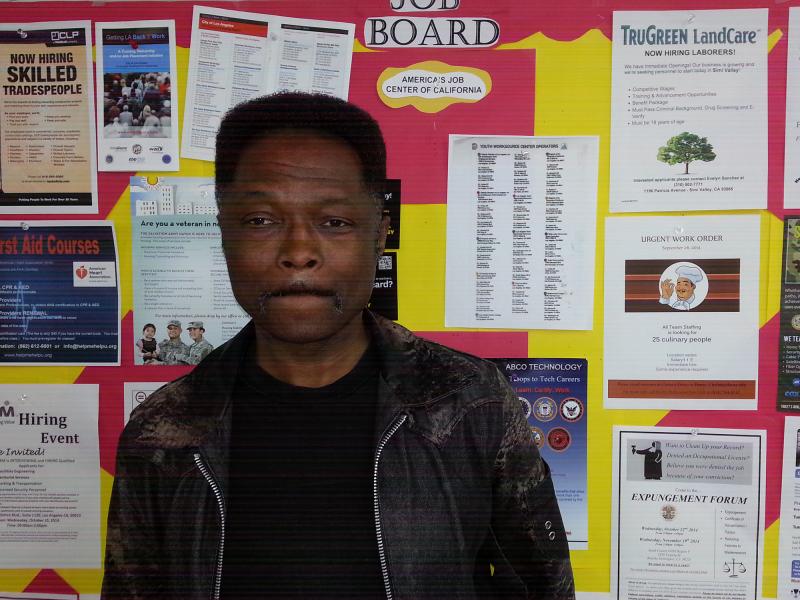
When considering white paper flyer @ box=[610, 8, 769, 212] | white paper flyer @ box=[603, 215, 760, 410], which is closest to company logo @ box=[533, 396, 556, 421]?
white paper flyer @ box=[603, 215, 760, 410]

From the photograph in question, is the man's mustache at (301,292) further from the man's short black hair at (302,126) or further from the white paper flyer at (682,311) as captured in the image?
the white paper flyer at (682,311)

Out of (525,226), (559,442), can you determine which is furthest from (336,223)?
(559,442)

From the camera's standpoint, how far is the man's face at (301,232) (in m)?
1.02

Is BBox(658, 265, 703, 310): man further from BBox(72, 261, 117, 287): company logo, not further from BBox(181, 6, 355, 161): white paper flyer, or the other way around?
BBox(72, 261, 117, 287): company logo

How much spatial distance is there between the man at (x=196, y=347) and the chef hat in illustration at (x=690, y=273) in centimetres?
92

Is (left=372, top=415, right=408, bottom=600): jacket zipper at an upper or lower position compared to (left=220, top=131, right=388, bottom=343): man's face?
lower

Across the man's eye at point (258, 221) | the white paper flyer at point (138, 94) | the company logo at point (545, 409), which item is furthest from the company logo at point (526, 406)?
the white paper flyer at point (138, 94)

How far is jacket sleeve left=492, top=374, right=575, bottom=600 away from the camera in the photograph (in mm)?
1087

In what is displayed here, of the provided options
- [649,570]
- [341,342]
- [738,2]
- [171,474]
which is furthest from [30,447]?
[738,2]

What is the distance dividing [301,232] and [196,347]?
1.11 feet

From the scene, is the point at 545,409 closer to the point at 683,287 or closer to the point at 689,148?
the point at 683,287

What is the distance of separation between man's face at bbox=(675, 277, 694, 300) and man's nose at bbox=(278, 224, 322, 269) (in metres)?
0.68

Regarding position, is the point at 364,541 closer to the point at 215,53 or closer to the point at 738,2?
the point at 215,53

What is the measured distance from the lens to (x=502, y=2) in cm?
110
